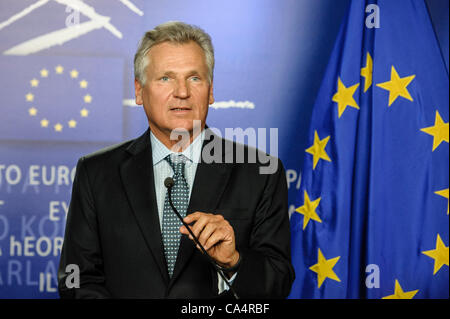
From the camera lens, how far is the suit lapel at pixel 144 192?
153 centimetres

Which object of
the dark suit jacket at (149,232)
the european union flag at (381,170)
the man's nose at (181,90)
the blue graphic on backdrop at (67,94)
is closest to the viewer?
the dark suit jacket at (149,232)

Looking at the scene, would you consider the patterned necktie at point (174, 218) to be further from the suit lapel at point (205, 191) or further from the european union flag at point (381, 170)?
the european union flag at point (381, 170)

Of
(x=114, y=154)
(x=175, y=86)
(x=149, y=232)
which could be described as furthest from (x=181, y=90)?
(x=149, y=232)

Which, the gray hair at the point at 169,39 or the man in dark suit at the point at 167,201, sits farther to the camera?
the gray hair at the point at 169,39

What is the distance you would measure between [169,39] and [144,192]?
1.79 ft

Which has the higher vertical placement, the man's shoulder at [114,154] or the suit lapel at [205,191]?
the man's shoulder at [114,154]

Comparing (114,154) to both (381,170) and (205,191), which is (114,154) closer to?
(205,191)

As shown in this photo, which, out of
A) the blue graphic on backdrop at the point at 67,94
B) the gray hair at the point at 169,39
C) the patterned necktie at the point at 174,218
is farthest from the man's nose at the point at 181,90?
the blue graphic on backdrop at the point at 67,94

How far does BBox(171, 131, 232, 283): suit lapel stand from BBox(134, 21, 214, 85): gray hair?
340 mm

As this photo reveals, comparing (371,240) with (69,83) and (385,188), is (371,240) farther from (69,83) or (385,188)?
(69,83)

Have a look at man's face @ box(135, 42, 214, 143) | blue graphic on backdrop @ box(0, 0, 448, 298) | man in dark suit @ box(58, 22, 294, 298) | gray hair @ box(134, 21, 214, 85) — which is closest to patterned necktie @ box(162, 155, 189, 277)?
man in dark suit @ box(58, 22, 294, 298)

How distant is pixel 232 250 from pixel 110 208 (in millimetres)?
498

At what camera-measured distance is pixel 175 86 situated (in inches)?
64.9
